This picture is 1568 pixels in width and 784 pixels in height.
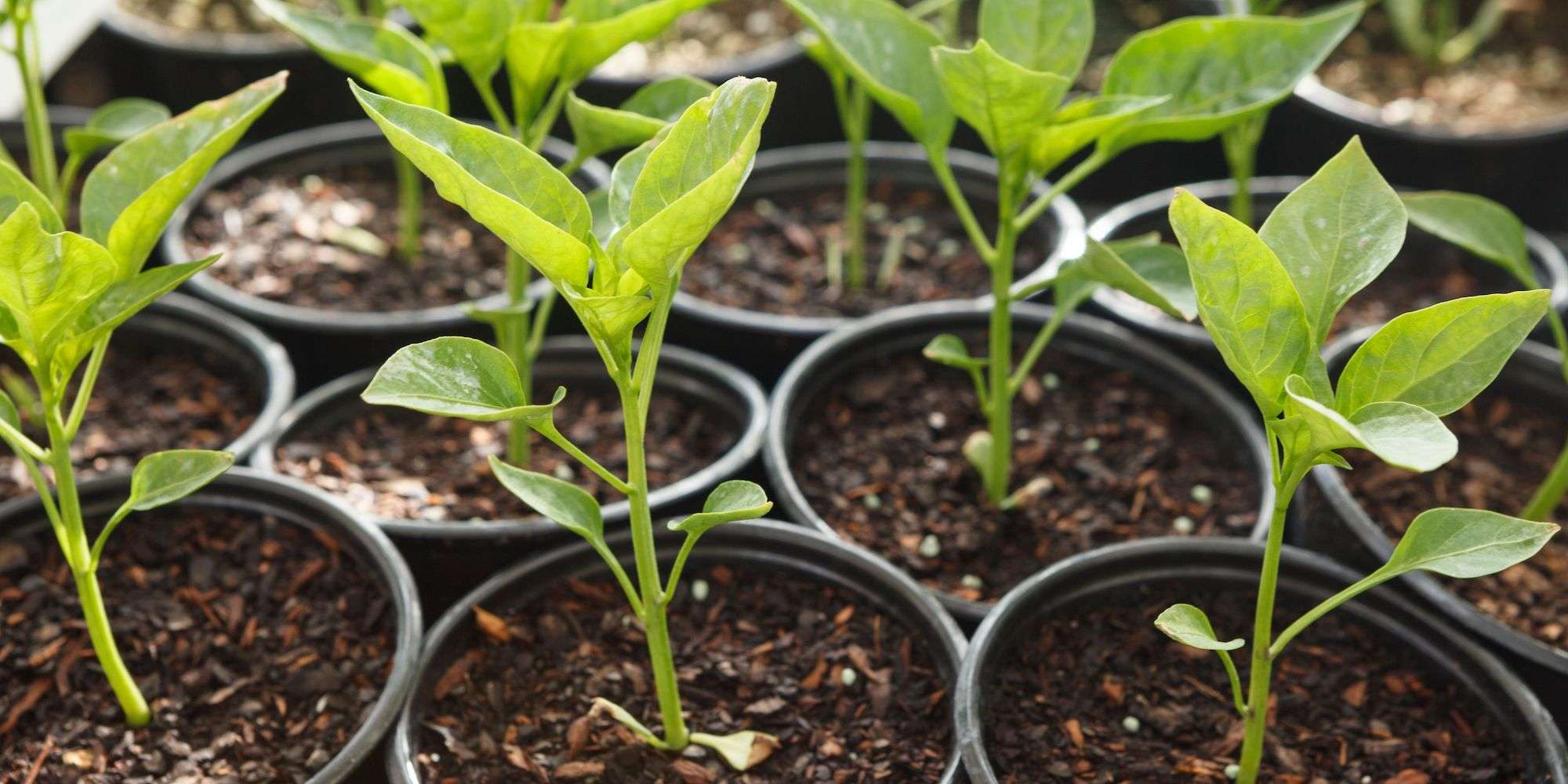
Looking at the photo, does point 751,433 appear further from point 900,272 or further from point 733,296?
point 900,272

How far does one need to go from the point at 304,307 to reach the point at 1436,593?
1.26 meters

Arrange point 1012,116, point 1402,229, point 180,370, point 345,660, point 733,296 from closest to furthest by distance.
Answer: point 1402,229 < point 1012,116 < point 345,660 < point 180,370 < point 733,296

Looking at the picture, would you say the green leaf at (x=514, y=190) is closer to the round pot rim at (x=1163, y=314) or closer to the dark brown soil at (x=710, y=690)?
the dark brown soil at (x=710, y=690)

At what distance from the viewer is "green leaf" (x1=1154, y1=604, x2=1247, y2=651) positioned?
85 centimetres

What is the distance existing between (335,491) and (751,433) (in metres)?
0.42

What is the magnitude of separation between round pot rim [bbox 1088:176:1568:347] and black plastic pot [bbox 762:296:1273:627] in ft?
0.11

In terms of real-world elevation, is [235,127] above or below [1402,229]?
below

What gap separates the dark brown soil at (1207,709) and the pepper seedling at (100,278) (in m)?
0.66

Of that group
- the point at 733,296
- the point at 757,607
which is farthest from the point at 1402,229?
the point at 733,296

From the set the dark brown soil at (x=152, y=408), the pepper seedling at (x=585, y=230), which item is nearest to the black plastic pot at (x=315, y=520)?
the dark brown soil at (x=152, y=408)

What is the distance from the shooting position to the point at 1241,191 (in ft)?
5.21

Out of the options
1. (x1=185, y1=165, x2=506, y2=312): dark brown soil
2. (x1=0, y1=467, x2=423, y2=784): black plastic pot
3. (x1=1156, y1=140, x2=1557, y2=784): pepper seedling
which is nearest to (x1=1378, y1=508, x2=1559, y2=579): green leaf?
(x1=1156, y1=140, x2=1557, y2=784): pepper seedling

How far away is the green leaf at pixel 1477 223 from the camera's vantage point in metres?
1.19

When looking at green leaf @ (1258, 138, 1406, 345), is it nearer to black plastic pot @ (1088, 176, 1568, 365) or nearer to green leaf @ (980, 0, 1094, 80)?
green leaf @ (980, 0, 1094, 80)
